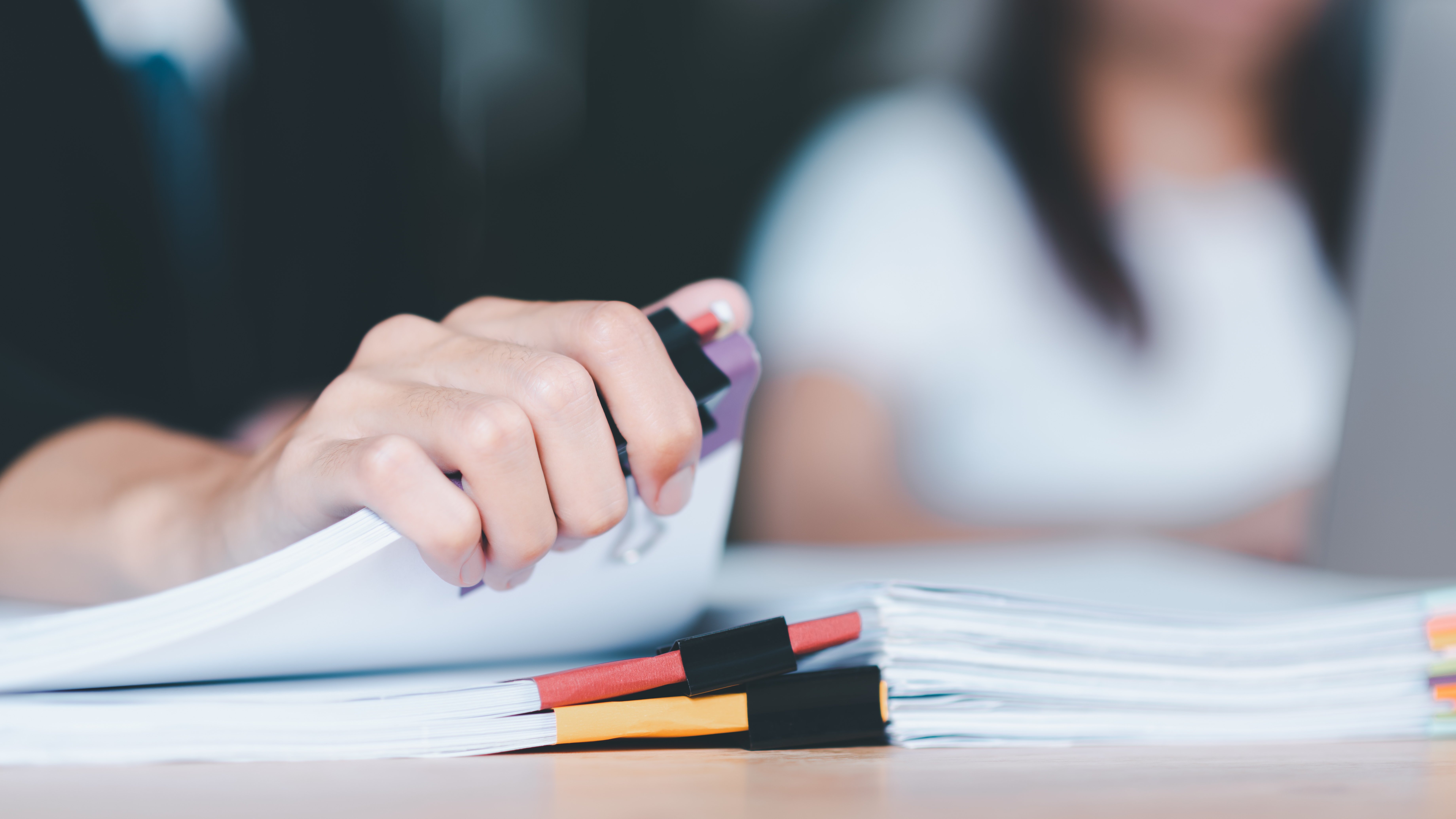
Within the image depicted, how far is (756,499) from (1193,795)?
1.61 meters

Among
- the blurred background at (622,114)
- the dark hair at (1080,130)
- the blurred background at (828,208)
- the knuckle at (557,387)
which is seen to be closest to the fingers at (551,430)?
the knuckle at (557,387)

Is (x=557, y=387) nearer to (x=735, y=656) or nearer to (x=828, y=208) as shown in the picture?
(x=735, y=656)

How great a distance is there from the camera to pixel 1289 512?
1.26 meters

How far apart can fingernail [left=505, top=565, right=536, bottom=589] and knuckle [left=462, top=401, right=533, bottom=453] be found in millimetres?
55

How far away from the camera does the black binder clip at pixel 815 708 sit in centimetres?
30

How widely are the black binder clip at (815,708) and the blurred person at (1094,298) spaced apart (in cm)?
108

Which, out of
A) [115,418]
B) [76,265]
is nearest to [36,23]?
[76,265]

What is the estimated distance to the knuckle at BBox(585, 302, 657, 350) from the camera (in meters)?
0.32

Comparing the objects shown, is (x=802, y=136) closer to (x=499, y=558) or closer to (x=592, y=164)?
(x=592, y=164)

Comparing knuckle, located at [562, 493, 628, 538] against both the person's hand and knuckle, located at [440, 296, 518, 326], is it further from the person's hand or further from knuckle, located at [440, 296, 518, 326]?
knuckle, located at [440, 296, 518, 326]

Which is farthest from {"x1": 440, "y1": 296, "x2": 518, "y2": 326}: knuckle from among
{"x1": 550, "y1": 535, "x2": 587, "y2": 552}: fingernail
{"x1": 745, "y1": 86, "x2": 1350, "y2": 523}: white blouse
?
{"x1": 745, "y1": 86, "x2": 1350, "y2": 523}: white blouse

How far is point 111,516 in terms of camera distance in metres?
0.45

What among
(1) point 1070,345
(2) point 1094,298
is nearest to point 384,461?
(2) point 1094,298

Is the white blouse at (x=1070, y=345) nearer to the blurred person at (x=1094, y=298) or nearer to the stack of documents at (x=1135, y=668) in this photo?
the blurred person at (x=1094, y=298)
